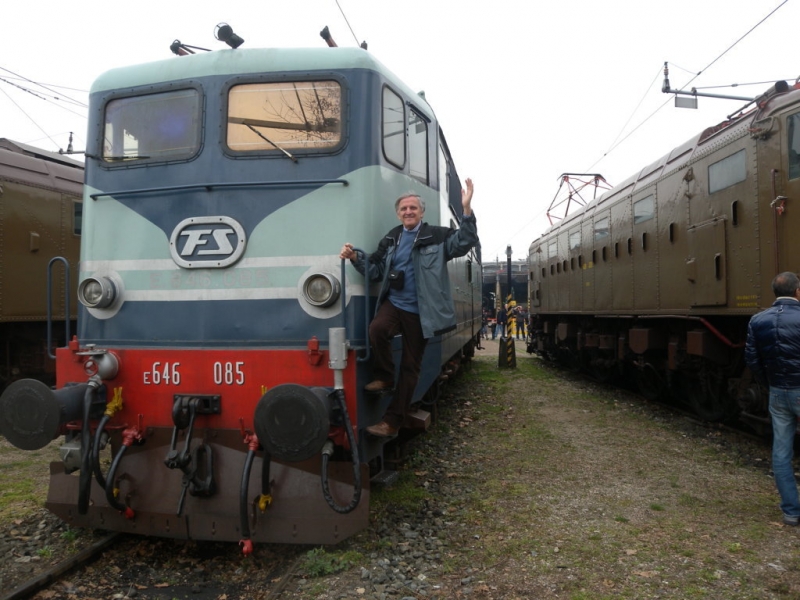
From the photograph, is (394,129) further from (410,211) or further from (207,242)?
(207,242)

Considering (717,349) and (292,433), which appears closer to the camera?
(292,433)

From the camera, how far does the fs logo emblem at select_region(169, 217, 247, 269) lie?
14.4 feet

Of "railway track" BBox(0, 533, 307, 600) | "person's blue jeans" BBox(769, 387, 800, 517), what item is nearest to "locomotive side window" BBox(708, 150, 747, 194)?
"person's blue jeans" BBox(769, 387, 800, 517)

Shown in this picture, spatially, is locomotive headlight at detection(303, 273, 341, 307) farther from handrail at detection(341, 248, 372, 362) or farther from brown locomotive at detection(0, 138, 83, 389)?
brown locomotive at detection(0, 138, 83, 389)

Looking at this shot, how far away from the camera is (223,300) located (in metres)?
4.38

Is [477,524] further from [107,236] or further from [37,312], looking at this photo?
[37,312]

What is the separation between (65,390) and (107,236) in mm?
1152

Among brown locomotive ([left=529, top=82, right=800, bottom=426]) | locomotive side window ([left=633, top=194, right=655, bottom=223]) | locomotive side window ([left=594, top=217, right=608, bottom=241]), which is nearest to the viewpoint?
brown locomotive ([left=529, top=82, right=800, bottom=426])

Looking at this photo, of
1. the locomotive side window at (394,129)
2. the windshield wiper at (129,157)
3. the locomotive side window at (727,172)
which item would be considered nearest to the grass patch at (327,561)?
the locomotive side window at (394,129)

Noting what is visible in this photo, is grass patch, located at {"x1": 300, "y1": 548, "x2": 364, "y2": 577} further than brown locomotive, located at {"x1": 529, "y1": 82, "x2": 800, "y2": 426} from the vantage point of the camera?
No

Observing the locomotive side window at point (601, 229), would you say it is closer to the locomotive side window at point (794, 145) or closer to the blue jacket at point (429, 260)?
the locomotive side window at point (794, 145)

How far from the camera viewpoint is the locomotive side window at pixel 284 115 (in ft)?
14.8

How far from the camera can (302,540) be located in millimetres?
3990

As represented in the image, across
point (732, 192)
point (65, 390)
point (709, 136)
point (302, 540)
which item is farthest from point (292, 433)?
point (709, 136)
